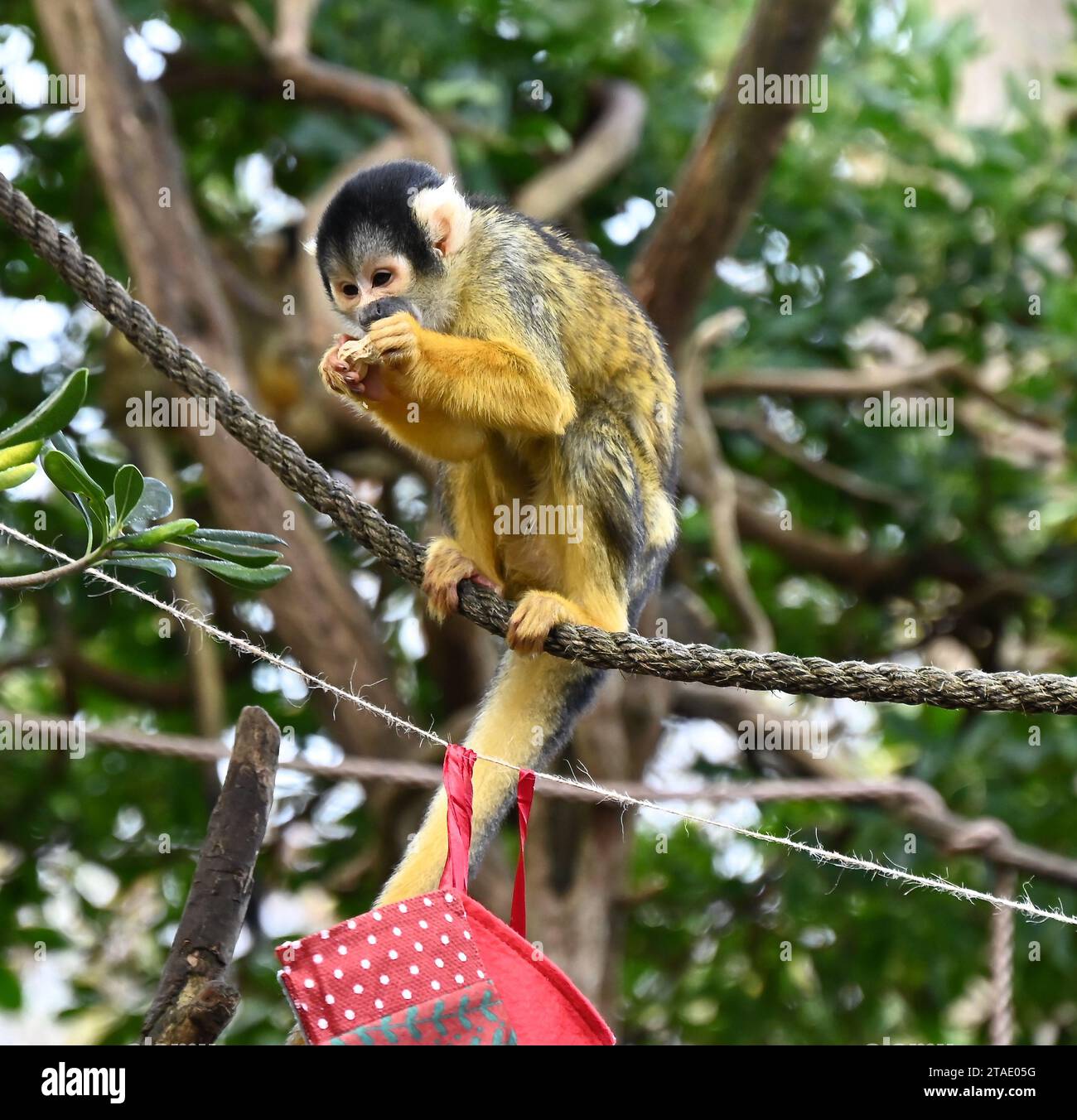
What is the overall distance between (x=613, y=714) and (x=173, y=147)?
272cm

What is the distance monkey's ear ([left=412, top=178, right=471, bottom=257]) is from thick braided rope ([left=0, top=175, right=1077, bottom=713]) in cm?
91

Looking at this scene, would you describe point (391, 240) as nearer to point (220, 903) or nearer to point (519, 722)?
point (519, 722)

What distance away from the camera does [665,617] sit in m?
5.06

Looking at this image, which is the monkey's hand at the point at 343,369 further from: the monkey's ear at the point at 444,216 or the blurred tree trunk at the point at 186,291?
the blurred tree trunk at the point at 186,291

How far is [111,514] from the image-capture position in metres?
1.99

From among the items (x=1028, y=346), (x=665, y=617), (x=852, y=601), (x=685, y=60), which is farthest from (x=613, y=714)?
(x=685, y=60)

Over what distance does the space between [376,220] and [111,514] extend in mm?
1304

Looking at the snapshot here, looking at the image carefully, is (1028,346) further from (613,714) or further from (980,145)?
(613,714)

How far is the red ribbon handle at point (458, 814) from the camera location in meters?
1.92

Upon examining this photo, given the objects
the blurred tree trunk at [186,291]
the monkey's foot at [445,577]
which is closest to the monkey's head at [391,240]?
the monkey's foot at [445,577]

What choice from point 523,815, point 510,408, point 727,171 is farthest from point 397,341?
point 727,171

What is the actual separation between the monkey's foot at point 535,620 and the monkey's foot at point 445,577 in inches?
6.9

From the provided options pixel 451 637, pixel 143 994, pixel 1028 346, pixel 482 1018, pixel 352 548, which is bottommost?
pixel 143 994
